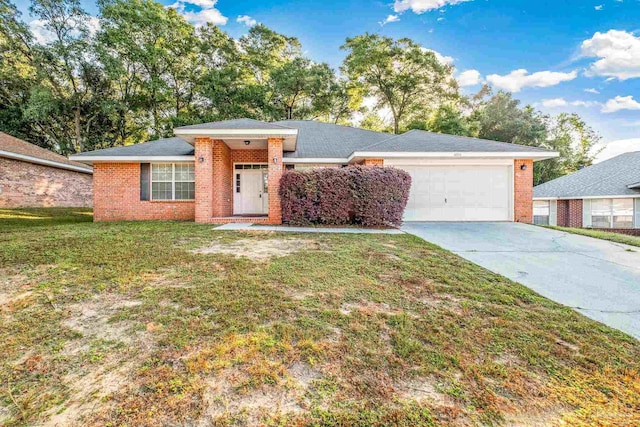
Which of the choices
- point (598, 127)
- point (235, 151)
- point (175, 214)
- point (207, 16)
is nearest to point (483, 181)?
point (235, 151)

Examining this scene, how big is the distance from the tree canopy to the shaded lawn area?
21261 millimetres

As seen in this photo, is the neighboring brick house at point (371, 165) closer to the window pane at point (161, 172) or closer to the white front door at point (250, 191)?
the window pane at point (161, 172)

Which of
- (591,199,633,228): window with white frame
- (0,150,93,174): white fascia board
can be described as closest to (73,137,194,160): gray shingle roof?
(0,150,93,174): white fascia board

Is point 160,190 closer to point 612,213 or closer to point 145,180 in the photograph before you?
point 145,180

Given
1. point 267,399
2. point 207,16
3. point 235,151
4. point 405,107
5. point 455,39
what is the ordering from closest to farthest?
point 267,399
point 235,151
point 455,39
point 207,16
point 405,107

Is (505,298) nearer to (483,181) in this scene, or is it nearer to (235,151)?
(483,181)

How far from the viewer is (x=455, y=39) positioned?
1530cm

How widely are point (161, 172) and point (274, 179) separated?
5.24 meters

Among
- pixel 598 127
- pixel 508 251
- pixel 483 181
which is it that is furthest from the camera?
pixel 598 127

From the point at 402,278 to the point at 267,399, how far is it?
279 cm

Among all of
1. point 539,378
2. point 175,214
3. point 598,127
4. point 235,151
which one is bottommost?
point 539,378

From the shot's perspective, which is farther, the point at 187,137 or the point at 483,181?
the point at 483,181

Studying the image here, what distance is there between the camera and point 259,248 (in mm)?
5766

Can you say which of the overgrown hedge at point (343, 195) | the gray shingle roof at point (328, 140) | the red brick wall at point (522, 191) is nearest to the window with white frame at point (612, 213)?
the red brick wall at point (522, 191)
